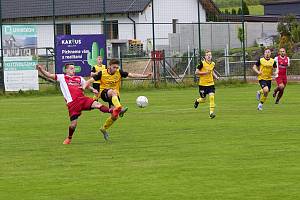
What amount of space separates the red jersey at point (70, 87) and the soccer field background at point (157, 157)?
1007 millimetres

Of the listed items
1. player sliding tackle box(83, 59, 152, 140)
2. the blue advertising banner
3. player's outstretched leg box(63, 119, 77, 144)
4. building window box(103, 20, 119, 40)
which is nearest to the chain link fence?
building window box(103, 20, 119, 40)

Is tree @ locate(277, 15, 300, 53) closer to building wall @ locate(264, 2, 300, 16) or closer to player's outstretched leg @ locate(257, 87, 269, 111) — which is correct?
building wall @ locate(264, 2, 300, 16)

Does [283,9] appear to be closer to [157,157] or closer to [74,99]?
[74,99]

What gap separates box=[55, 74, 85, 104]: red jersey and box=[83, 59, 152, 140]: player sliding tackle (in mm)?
158

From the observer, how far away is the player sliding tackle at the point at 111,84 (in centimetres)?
1800

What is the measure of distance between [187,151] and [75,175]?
10.7ft

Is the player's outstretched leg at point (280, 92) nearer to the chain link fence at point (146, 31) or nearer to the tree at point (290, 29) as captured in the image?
the chain link fence at point (146, 31)

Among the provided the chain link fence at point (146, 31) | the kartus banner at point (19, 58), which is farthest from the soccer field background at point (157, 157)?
the chain link fence at point (146, 31)

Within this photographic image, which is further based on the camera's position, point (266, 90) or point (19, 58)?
point (19, 58)

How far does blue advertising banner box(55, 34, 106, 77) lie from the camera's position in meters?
40.2

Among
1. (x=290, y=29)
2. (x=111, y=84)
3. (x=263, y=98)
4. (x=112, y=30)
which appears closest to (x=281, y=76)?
(x=263, y=98)

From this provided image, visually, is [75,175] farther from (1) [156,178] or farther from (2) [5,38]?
(2) [5,38]

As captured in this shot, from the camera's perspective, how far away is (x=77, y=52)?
4041 centimetres

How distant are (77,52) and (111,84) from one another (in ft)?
66.4
